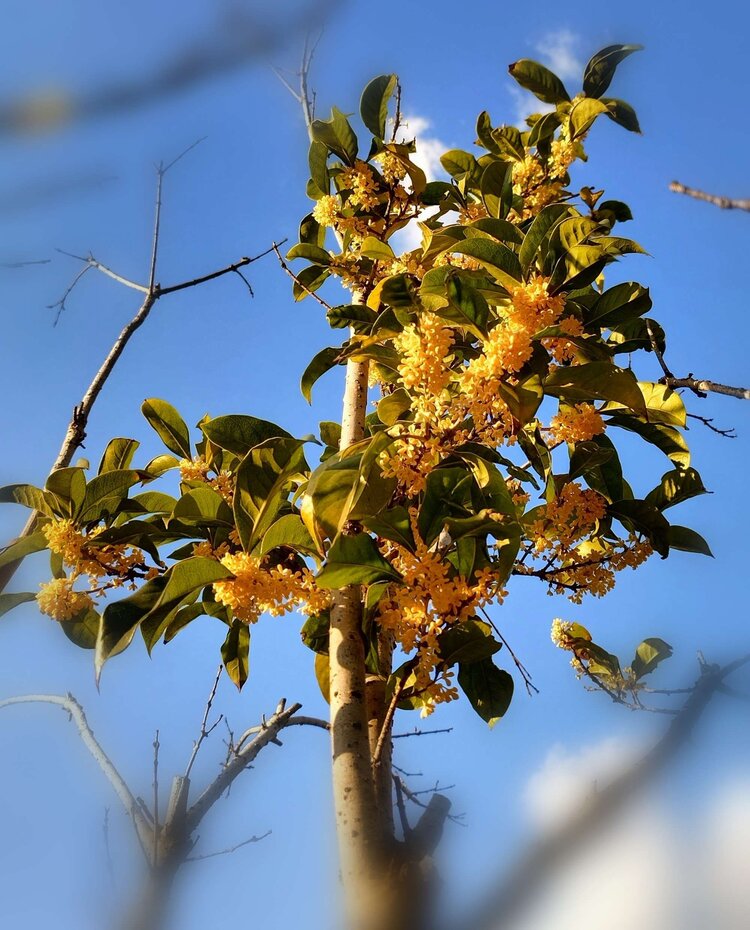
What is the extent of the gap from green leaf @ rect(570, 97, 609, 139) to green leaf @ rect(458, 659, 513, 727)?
1.66 metres

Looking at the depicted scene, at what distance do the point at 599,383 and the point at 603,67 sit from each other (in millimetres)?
1429

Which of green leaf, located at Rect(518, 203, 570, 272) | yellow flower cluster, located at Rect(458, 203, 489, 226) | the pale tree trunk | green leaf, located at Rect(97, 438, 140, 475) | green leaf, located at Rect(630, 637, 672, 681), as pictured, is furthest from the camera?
green leaf, located at Rect(630, 637, 672, 681)

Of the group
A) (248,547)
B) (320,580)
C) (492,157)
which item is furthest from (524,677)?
(492,157)

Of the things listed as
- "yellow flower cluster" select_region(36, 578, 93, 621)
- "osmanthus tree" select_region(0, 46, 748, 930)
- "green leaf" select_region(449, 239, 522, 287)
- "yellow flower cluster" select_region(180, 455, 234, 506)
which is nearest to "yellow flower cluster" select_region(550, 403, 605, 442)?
"osmanthus tree" select_region(0, 46, 748, 930)

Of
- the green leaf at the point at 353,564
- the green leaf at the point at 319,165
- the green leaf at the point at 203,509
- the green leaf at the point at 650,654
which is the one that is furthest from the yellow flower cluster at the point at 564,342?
the green leaf at the point at 650,654

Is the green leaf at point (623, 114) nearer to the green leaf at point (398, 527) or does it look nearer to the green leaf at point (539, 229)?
the green leaf at point (539, 229)

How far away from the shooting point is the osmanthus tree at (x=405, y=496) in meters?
1.36

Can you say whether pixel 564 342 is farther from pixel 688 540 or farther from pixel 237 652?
pixel 237 652

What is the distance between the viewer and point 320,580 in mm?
1423

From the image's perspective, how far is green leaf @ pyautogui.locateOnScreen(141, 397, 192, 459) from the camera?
2.01 metres

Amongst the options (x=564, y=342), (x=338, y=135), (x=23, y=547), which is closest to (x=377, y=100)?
(x=338, y=135)

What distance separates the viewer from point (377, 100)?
2.29 meters

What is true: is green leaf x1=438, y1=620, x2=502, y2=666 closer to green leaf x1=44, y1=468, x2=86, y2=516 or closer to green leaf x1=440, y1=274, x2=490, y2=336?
green leaf x1=440, y1=274, x2=490, y2=336

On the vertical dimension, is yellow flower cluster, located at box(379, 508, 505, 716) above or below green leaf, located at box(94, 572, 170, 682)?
below
